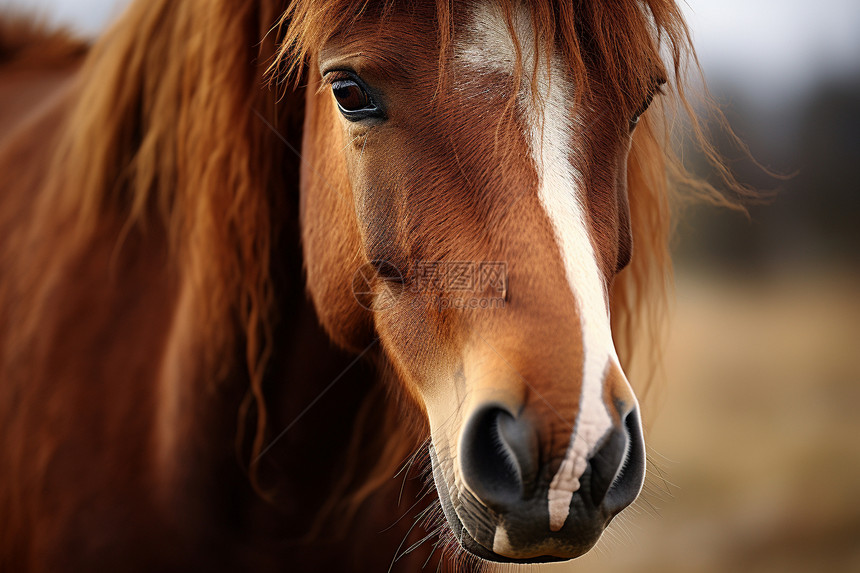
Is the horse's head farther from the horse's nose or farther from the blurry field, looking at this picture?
the blurry field

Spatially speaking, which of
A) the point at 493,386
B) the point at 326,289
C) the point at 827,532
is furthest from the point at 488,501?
the point at 827,532

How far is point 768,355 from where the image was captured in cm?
929

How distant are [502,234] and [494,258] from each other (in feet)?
0.14

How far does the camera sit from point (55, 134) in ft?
6.77

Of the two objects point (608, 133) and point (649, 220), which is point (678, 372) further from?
point (608, 133)

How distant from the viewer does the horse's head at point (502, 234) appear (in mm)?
938

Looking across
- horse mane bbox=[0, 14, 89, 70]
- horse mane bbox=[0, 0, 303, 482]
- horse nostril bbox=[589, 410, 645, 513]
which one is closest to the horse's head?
horse nostril bbox=[589, 410, 645, 513]

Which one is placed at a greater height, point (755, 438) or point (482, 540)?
point (482, 540)

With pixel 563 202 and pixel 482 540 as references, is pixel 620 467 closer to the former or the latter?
pixel 482 540

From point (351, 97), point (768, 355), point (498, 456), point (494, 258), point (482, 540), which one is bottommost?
point (768, 355)

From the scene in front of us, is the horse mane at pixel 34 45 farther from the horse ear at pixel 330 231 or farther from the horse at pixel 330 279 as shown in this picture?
the horse ear at pixel 330 231

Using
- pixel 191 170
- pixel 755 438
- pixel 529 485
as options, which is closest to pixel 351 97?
pixel 191 170

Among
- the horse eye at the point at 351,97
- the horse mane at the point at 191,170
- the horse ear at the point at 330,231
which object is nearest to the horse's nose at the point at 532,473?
the horse ear at the point at 330,231

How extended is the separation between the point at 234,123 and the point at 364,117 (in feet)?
1.85
